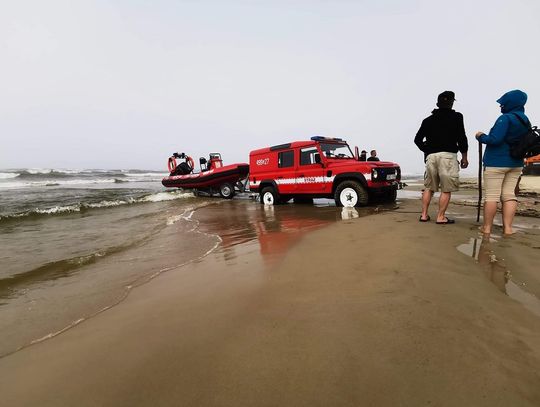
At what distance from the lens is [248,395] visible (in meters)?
1.43

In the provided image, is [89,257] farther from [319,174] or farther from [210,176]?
[210,176]

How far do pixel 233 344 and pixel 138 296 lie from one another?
1.56 meters

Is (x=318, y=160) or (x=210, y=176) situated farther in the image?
(x=210, y=176)

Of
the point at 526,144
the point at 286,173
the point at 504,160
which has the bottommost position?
the point at 286,173

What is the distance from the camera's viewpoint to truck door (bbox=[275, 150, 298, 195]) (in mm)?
10523

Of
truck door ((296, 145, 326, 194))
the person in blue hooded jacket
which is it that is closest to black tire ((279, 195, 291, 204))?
truck door ((296, 145, 326, 194))

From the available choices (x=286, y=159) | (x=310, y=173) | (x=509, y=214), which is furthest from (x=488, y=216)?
(x=286, y=159)

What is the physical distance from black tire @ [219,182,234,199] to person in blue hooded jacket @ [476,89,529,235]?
12566 millimetres

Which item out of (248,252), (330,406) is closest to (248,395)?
(330,406)

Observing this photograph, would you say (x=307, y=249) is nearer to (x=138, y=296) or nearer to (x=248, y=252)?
(x=248, y=252)

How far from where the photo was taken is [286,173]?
10.7 meters

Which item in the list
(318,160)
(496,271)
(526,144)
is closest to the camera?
(496,271)

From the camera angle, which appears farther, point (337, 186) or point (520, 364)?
point (337, 186)

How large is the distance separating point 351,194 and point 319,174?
1.27 m
